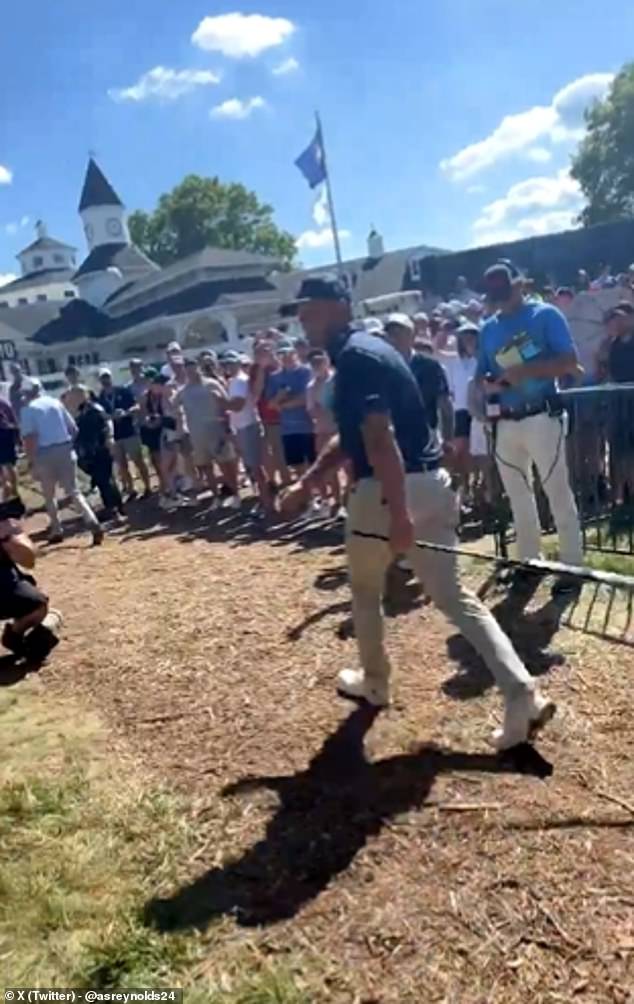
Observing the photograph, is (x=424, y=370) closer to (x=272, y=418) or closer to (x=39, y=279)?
(x=272, y=418)

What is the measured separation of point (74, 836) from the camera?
3678mm

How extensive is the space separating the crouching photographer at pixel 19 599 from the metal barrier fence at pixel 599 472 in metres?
3.37

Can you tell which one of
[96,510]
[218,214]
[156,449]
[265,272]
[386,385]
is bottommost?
[96,510]

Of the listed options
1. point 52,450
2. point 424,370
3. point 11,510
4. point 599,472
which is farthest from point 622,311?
point 52,450

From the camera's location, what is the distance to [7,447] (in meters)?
12.5

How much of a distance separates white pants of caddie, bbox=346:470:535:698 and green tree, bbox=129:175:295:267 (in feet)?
269

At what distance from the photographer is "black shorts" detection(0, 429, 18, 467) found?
12.4 m

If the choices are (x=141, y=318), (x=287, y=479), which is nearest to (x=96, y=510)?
(x=287, y=479)

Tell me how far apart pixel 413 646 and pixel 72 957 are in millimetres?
2780

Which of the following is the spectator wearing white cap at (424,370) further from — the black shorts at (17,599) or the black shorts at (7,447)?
the black shorts at (7,447)

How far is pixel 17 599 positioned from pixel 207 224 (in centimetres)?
8312

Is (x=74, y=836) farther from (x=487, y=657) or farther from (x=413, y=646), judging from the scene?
(x=413, y=646)

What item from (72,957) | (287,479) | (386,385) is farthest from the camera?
(287,479)

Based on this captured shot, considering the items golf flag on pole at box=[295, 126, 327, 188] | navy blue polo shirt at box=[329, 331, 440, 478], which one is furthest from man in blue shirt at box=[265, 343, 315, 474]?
golf flag on pole at box=[295, 126, 327, 188]
